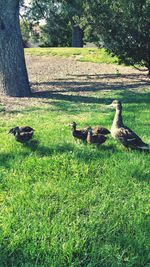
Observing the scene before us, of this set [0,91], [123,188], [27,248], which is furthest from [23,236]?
[0,91]

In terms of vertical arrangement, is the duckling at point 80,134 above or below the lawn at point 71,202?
above

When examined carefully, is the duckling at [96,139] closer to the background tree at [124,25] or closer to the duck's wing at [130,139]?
the duck's wing at [130,139]

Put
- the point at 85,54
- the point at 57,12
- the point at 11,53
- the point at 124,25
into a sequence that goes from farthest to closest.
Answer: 1. the point at 85,54
2. the point at 57,12
3. the point at 124,25
4. the point at 11,53

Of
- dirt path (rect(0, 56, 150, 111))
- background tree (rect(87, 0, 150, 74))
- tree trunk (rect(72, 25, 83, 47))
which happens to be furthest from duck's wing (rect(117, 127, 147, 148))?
tree trunk (rect(72, 25, 83, 47))

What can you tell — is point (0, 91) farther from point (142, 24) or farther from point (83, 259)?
point (83, 259)

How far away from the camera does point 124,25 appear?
17000mm

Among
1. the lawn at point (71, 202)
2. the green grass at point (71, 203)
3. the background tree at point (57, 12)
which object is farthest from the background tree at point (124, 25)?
the green grass at point (71, 203)

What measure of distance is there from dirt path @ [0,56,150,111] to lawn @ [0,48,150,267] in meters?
4.53

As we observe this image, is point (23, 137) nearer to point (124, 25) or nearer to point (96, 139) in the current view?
point (96, 139)

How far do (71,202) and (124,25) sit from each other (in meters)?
13.5

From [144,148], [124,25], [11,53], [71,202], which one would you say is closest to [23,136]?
[144,148]

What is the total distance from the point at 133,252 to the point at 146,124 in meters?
5.11

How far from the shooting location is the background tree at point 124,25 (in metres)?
16.6

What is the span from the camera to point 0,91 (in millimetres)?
12711
